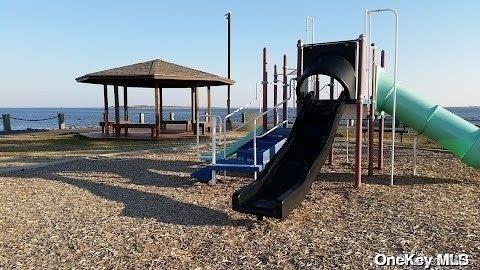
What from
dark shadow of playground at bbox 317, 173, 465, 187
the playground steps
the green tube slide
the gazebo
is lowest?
dark shadow of playground at bbox 317, 173, 465, 187

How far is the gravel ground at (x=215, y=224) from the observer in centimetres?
475

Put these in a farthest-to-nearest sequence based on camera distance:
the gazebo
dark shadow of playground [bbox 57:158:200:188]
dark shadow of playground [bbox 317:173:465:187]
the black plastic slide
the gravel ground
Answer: the gazebo
dark shadow of playground [bbox 57:158:200:188]
dark shadow of playground [bbox 317:173:465:187]
the black plastic slide
the gravel ground

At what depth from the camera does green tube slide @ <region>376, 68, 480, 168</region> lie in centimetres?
888

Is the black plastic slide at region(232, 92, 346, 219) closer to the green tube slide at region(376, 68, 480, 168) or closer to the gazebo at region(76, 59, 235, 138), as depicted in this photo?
the green tube slide at region(376, 68, 480, 168)

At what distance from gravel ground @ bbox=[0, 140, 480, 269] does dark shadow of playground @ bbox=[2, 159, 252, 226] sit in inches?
0.8

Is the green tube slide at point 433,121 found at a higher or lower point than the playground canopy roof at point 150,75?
lower

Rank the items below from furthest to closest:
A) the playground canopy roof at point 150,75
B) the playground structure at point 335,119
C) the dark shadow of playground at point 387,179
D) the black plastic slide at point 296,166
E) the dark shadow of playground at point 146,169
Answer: the playground canopy roof at point 150,75
the dark shadow of playground at point 146,169
the dark shadow of playground at point 387,179
the playground structure at point 335,119
the black plastic slide at point 296,166

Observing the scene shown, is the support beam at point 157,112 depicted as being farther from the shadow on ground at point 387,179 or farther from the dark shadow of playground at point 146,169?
the shadow on ground at point 387,179

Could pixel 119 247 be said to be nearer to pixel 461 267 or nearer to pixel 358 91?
pixel 461 267

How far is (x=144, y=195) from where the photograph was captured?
7930 mm

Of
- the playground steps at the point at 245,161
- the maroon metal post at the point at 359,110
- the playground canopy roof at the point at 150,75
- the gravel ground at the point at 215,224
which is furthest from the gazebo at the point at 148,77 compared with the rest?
the maroon metal post at the point at 359,110

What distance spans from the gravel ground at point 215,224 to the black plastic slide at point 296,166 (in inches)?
11.8

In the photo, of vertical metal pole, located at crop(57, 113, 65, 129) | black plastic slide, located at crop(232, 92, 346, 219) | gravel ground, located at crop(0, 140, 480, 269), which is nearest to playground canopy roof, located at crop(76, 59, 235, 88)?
gravel ground, located at crop(0, 140, 480, 269)

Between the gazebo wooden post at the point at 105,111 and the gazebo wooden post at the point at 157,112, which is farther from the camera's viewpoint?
the gazebo wooden post at the point at 105,111
